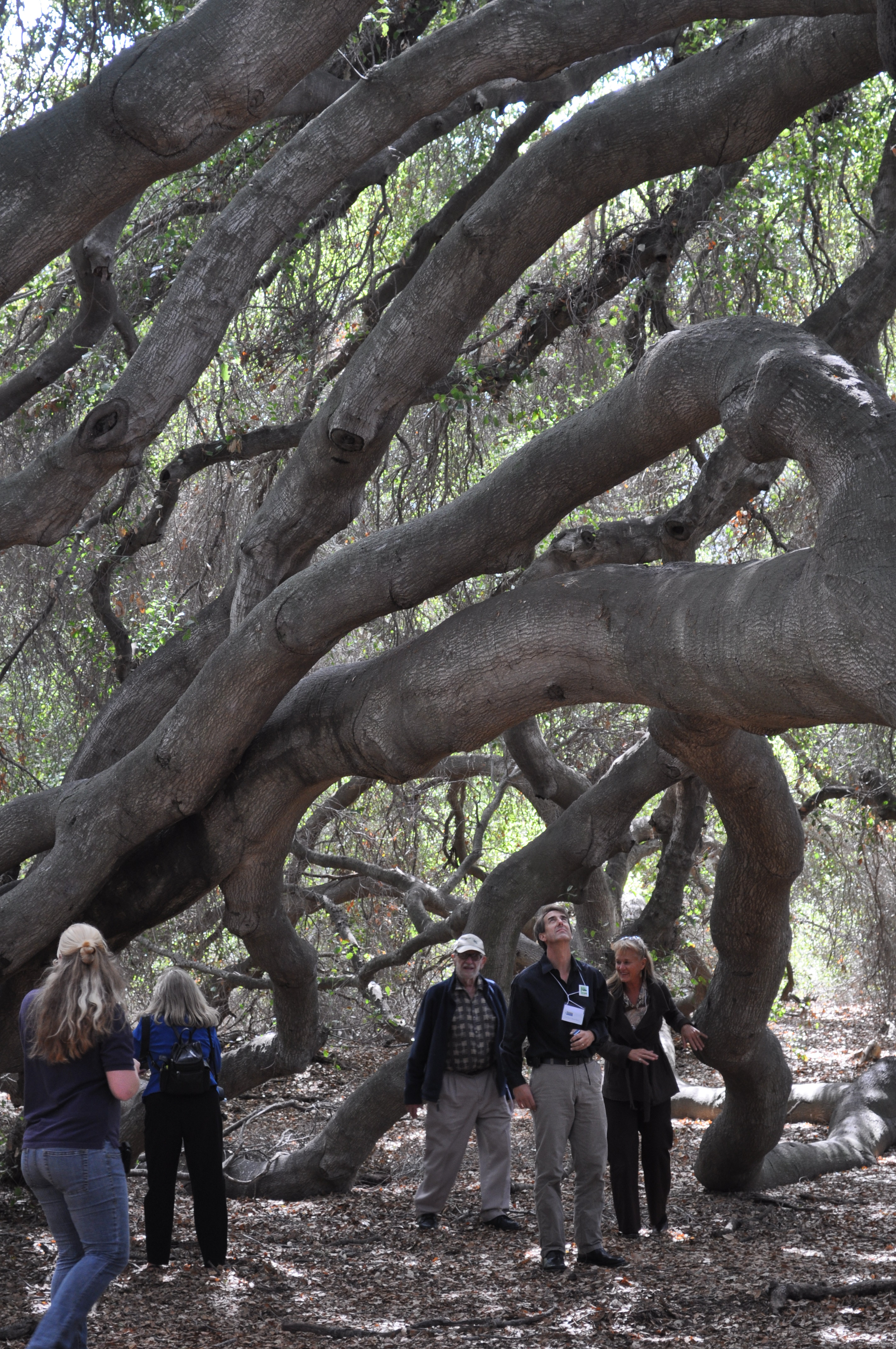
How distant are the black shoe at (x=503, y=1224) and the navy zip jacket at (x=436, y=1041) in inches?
22.1

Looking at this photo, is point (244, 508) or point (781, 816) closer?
point (781, 816)

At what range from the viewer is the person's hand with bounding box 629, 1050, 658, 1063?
220 inches

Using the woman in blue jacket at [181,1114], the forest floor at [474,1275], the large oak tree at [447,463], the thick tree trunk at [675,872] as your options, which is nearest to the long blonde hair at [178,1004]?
the woman in blue jacket at [181,1114]

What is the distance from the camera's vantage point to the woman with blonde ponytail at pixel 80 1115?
3.68m

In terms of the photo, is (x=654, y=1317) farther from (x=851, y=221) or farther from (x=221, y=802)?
(x=851, y=221)

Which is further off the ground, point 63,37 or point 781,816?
point 63,37

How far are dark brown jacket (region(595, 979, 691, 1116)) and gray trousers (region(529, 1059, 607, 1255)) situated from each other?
234 millimetres

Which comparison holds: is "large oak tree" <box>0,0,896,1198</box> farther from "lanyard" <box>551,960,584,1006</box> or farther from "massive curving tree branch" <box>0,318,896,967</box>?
"lanyard" <box>551,960,584,1006</box>

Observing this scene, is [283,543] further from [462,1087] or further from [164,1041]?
[462,1087]

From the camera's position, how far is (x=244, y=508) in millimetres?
9109

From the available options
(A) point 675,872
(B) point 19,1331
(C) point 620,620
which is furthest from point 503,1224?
(C) point 620,620

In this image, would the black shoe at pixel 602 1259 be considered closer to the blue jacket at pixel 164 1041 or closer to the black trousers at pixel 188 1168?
the black trousers at pixel 188 1168

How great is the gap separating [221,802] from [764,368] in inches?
122

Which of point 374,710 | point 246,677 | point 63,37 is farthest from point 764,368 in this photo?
point 63,37
